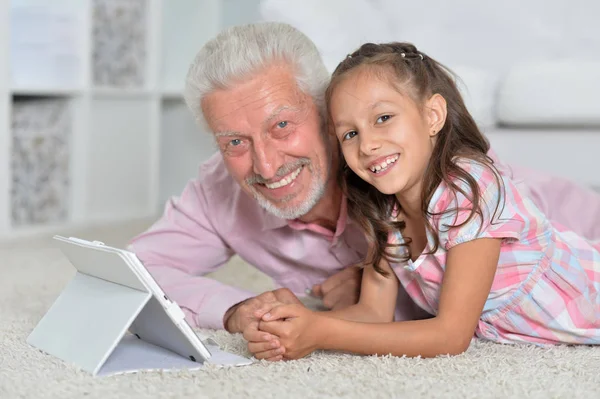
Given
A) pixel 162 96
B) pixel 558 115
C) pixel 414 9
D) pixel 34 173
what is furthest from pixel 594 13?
pixel 34 173

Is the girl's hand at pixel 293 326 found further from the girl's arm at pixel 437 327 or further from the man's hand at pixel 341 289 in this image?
the man's hand at pixel 341 289

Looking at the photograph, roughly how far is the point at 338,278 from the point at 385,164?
0.44 metres

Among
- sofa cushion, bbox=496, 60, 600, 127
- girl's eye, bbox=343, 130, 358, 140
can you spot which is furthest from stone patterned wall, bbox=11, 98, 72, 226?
girl's eye, bbox=343, 130, 358, 140

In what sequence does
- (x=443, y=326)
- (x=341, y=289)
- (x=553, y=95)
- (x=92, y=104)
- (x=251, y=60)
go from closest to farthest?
(x=443, y=326) → (x=251, y=60) → (x=341, y=289) → (x=553, y=95) → (x=92, y=104)

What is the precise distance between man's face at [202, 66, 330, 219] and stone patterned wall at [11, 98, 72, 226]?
1.63 metres

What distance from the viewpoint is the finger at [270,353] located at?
1.33 metres

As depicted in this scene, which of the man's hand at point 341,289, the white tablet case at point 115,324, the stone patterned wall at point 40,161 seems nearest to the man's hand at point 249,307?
the white tablet case at point 115,324

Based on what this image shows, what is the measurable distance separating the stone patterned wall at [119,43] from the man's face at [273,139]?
1.93 metres

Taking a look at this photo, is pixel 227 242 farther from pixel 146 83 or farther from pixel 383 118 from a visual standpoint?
pixel 146 83

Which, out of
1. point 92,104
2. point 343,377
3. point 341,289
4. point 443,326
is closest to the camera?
point 343,377

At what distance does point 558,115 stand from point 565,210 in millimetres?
452

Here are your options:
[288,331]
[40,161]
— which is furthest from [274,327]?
[40,161]

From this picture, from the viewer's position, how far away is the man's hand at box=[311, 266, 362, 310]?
5.74 feet

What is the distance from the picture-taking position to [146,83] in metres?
3.66
